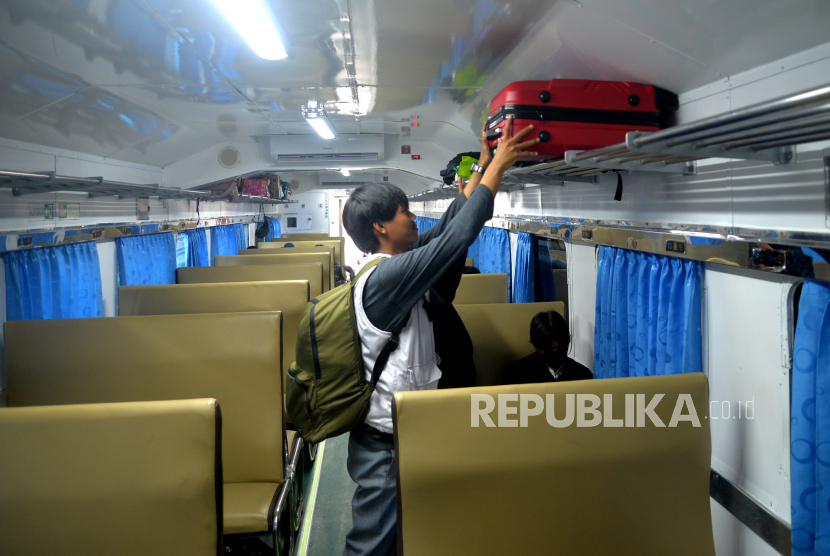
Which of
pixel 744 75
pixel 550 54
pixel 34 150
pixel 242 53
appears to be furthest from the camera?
pixel 34 150

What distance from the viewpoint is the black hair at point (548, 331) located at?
2842 millimetres

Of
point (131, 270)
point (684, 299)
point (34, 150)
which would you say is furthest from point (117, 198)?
point (684, 299)

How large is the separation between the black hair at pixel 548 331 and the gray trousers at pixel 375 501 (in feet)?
4.37

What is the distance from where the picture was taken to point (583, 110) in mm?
2594

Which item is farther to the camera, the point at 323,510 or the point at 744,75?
the point at 323,510

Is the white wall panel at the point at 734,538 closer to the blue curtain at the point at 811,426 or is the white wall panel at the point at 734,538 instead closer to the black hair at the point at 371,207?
the blue curtain at the point at 811,426

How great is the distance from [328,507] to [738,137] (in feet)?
10.2

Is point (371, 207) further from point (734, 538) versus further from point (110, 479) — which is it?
point (734, 538)

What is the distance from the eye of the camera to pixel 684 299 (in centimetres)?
257

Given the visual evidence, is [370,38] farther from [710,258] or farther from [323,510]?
[323,510]

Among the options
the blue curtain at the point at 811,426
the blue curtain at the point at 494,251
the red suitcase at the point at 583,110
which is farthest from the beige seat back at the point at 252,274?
the blue curtain at the point at 811,426

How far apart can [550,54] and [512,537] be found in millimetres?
2429

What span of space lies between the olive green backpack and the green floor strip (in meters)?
1.58

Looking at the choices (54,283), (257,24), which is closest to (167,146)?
(54,283)
